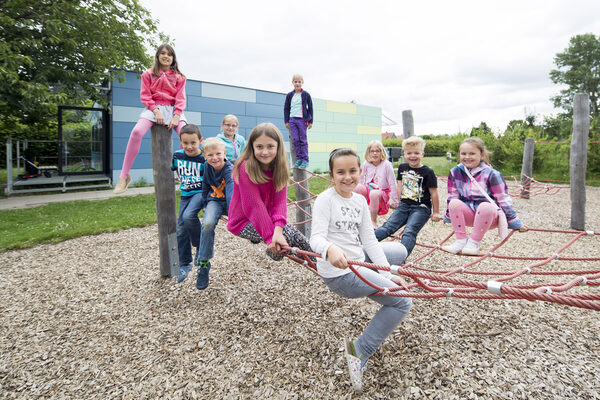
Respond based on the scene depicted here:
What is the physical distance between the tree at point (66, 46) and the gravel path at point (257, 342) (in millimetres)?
5458

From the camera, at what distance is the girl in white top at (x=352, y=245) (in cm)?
172

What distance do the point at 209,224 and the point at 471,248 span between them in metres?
2.02

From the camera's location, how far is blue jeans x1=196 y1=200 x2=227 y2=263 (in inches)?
103

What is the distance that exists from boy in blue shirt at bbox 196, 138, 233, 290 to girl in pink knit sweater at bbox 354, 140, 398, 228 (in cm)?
129

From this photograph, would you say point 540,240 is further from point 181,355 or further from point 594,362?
point 181,355

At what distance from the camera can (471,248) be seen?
A: 245cm

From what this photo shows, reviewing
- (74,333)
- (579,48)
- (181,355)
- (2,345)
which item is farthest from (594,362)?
(579,48)

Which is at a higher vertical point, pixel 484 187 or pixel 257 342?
pixel 484 187

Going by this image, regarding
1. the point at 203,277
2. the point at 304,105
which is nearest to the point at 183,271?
the point at 203,277

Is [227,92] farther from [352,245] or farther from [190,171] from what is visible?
[352,245]

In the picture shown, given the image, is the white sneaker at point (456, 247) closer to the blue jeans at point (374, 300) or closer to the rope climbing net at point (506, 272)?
the rope climbing net at point (506, 272)

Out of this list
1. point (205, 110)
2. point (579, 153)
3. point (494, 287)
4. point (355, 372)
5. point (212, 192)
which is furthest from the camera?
point (205, 110)

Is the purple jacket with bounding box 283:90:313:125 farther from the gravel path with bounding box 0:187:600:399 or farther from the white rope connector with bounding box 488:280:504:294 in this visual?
the white rope connector with bounding box 488:280:504:294

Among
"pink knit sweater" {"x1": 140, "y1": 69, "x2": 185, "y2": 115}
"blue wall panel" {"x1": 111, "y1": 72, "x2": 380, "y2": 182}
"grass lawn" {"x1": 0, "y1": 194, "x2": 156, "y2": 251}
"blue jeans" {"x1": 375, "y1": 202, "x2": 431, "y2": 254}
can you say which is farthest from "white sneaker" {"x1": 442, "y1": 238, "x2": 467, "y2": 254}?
"blue wall panel" {"x1": 111, "y1": 72, "x2": 380, "y2": 182}
